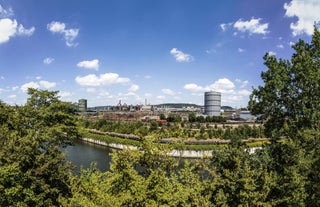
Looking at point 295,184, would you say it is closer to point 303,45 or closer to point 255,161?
point 255,161

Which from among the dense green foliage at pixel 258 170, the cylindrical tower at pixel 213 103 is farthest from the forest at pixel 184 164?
the cylindrical tower at pixel 213 103

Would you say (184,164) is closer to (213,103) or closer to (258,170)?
(258,170)

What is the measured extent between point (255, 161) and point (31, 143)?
48.0ft

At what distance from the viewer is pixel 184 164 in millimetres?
12312

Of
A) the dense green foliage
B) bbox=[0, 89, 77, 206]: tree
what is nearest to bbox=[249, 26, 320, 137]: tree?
the dense green foliage

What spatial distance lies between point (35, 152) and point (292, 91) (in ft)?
54.3

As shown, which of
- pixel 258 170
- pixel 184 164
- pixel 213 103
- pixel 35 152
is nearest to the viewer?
pixel 184 164

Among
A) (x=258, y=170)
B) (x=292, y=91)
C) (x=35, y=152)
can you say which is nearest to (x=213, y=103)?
(x=292, y=91)

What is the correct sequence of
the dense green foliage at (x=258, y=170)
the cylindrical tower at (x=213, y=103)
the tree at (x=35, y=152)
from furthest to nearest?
the cylindrical tower at (x=213, y=103) → the tree at (x=35, y=152) → the dense green foliage at (x=258, y=170)

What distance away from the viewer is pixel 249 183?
456 inches

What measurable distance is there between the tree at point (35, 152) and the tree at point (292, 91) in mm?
13622

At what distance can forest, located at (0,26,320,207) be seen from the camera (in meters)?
10.1

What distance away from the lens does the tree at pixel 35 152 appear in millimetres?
12367

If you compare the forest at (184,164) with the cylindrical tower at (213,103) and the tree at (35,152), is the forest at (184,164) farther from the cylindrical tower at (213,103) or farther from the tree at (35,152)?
the cylindrical tower at (213,103)
